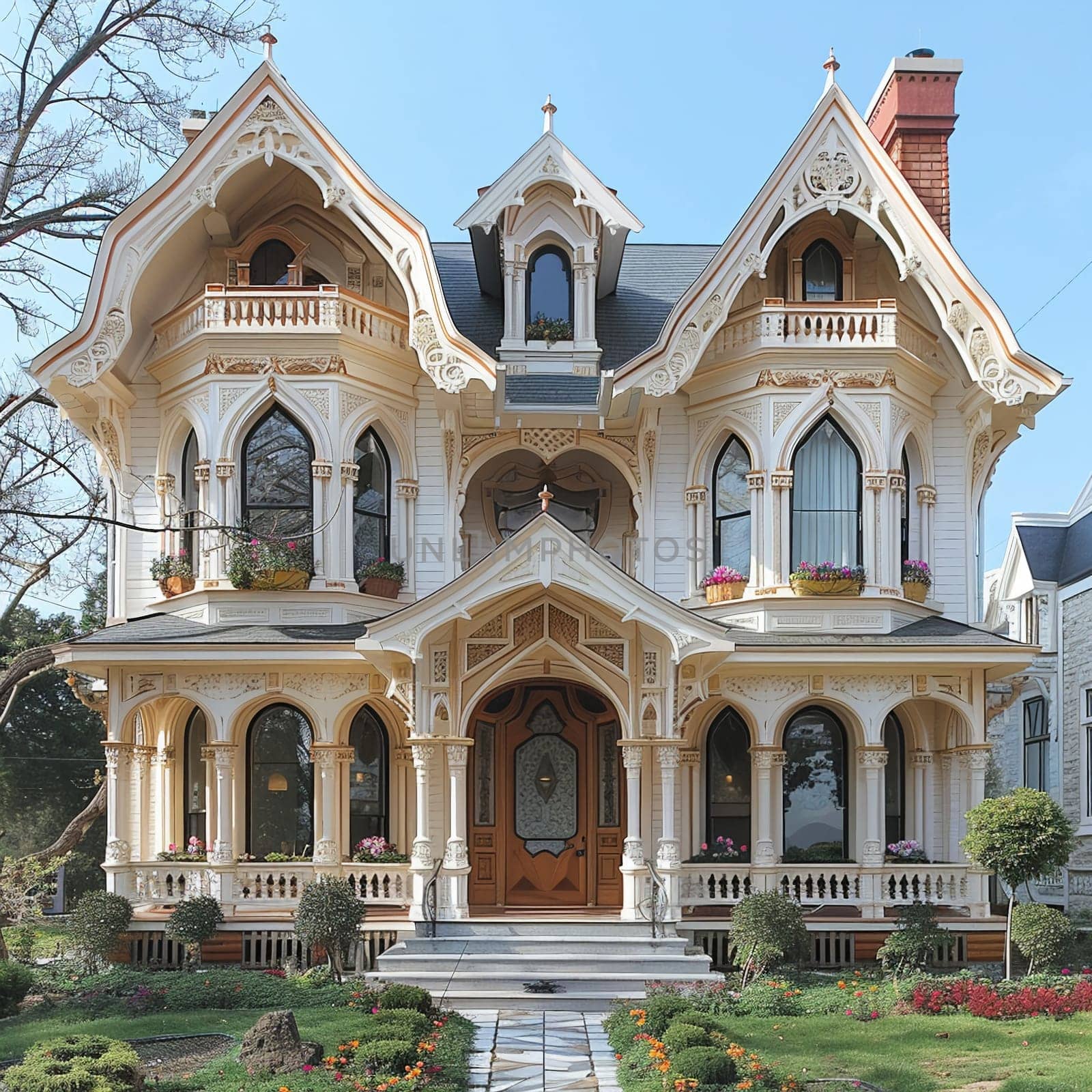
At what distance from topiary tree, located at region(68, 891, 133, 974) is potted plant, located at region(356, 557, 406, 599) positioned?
15.9ft

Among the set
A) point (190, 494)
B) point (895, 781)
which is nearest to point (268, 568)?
point (190, 494)

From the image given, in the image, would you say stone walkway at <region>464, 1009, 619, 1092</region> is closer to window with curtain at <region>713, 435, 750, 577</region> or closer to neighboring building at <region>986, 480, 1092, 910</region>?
window with curtain at <region>713, 435, 750, 577</region>

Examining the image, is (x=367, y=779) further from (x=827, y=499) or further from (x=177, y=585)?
(x=827, y=499)

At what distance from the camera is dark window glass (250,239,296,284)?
62.2 ft

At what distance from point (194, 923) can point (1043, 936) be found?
373 inches

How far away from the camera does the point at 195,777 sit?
1859 centimetres

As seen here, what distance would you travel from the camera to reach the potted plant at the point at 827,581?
1761 centimetres

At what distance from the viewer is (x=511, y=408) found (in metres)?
18.0

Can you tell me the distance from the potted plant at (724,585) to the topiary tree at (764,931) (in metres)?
4.13

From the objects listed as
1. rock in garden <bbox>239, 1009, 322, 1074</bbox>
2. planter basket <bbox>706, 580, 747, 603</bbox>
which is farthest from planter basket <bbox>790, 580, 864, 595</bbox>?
rock in garden <bbox>239, 1009, 322, 1074</bbox>

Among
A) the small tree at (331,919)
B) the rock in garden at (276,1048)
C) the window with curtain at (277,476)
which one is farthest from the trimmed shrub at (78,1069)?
the window with curtain at (277,476)

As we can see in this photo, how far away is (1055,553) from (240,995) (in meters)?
20.2

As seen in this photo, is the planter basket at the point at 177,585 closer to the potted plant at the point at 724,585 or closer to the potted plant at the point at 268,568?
the potted plant at the point at 268,568

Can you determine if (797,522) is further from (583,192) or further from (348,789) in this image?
(348,789)
